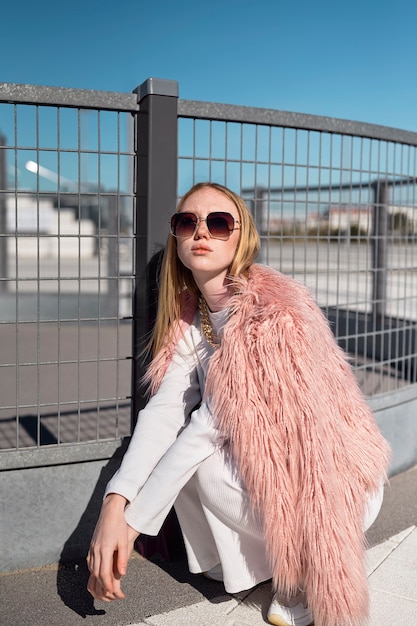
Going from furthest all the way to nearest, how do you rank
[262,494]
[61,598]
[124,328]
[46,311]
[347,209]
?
1. [46,311]
2. [124,328]
3. [347,209]
4. [61,598]
5. [262,494]

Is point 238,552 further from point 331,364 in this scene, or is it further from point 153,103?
point 153,103

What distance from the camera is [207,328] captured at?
271cm

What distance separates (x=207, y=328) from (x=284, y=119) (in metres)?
1.16

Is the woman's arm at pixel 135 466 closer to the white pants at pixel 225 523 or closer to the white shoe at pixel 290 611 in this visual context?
the white pants at pixel 225 523

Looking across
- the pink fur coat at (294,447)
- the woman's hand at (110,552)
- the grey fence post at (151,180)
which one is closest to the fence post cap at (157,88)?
the grey fence post at (151,180)

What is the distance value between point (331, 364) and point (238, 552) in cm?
73

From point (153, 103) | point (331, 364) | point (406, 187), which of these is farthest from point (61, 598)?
point (406, 187)

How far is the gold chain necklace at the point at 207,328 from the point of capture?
8.75ft

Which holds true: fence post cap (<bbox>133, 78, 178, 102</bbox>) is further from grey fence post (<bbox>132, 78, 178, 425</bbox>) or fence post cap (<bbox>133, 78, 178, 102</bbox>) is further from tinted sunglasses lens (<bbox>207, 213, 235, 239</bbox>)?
tinted sunglasses lens (<bbox>207, 213, 235, 239</bbox>)

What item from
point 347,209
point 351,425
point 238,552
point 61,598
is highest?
point 347,209

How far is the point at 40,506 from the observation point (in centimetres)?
286

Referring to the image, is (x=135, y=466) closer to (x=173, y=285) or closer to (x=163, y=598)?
(x=163, y=598)

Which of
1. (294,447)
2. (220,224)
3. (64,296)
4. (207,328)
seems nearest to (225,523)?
(294,447)

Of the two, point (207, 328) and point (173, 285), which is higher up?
point (173, 285)
